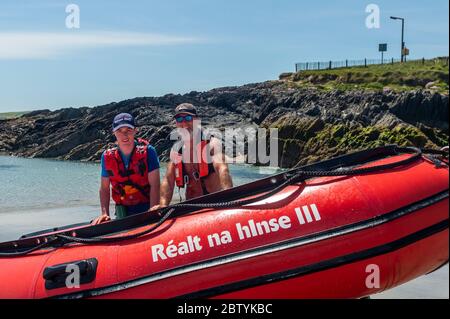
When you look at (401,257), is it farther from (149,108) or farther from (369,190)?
(149,108)

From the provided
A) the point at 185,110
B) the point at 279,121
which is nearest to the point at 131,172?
the point at 185,110

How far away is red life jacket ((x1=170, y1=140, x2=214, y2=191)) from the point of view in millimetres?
3791

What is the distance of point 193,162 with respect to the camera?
3838 mm

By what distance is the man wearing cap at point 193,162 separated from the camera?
3.75 metres

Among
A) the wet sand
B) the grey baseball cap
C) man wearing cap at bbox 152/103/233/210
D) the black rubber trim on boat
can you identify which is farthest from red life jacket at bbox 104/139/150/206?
the wet sand

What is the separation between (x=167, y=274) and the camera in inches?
115

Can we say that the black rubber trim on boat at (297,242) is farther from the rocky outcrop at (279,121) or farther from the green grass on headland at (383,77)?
the green grass on headland at (383,77)

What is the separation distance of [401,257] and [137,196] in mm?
1880

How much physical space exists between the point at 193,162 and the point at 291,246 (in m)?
1.22

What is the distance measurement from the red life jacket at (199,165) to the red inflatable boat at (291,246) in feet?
2.21

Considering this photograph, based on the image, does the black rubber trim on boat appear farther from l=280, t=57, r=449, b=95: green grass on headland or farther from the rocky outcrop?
l=280, t=57, r=449, b=95: green grass on headland

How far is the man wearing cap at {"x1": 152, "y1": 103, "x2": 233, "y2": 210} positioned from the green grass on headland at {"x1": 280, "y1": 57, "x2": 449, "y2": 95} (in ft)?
84.9

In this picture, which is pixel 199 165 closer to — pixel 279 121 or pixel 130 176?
pixel 130 176
